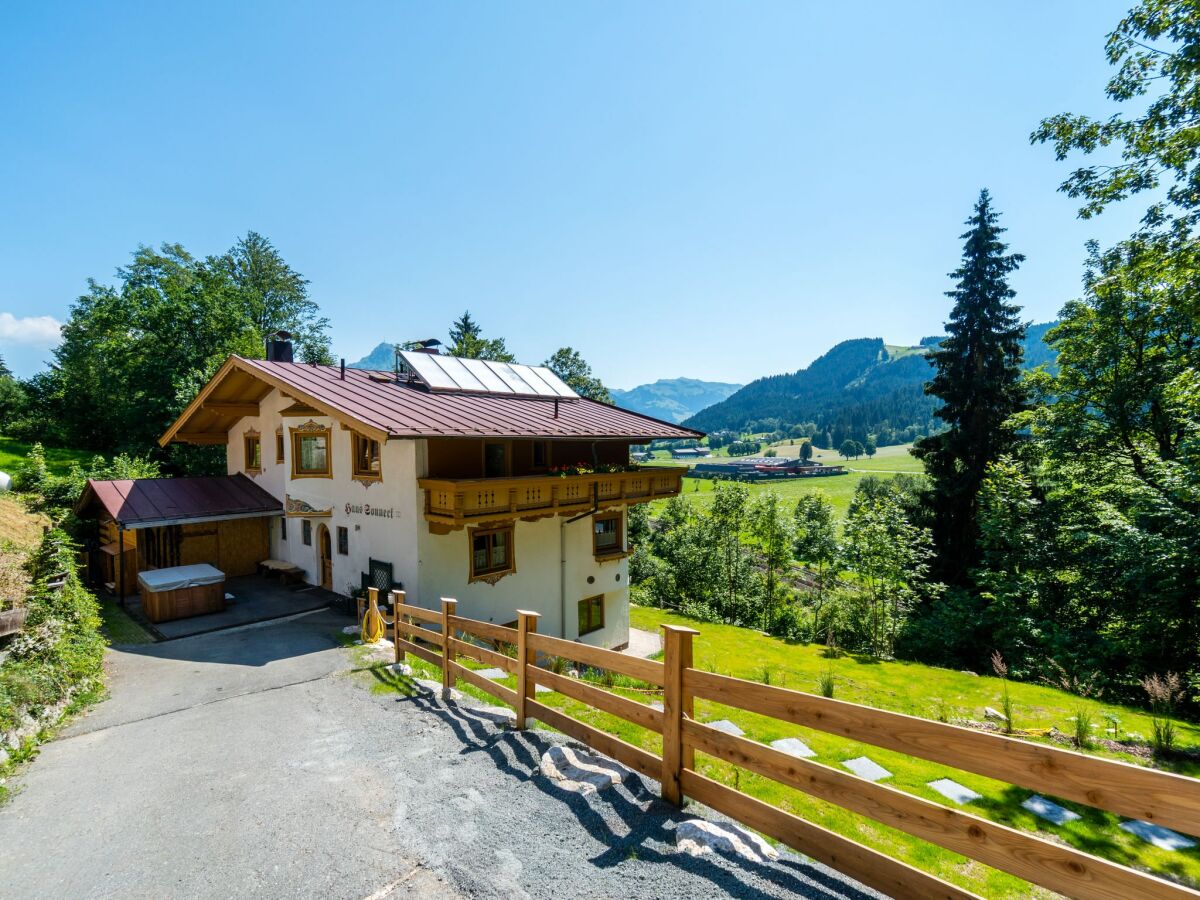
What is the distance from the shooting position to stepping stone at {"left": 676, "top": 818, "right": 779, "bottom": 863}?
412cm

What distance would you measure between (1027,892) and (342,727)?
768cm

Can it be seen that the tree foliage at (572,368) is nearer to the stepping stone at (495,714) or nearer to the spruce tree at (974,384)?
the spruce tree at (974,384)

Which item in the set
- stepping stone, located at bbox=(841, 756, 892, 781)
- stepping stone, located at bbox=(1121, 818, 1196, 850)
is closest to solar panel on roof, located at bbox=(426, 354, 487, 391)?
stepping stone, located at bbox=(841, 756, 892, 781)

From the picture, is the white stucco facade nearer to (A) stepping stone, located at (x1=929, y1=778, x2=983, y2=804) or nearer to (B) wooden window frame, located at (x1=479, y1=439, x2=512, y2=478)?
(B) wooden window frame, located at (x1=479, y1=439, x2=512, y2=478)

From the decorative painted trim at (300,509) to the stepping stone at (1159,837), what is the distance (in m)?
17.2

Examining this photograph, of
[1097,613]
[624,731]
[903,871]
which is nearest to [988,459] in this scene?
[1097,613]

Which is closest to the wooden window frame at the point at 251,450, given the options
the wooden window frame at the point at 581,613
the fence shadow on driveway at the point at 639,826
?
the wooden window frame at the point at 581,613

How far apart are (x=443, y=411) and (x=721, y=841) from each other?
40.2 ft

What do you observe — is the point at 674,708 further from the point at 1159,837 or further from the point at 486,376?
the point at 486,376

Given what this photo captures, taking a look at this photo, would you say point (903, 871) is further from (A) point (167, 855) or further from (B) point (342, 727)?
(B) point (342, 727)

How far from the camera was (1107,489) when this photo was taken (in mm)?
17750

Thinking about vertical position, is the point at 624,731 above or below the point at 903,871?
below

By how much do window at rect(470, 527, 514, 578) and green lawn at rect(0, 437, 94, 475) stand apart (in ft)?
97.4

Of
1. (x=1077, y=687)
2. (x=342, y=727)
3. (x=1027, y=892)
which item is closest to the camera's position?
(x=1027, y=892)
